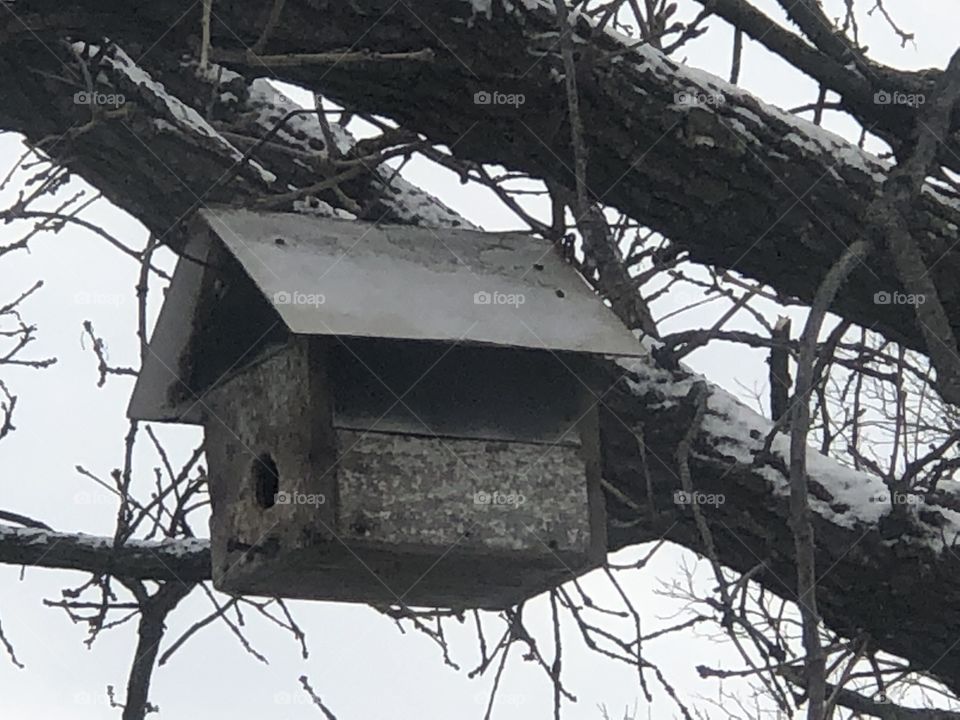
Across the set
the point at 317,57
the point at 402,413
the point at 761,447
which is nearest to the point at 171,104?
the point at 317,57

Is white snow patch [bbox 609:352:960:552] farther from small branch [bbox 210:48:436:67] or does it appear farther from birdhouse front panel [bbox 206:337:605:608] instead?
small branch [bbox 210:48:436:67]

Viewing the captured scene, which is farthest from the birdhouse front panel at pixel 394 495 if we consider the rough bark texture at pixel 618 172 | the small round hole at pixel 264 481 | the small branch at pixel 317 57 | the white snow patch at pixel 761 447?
the small branch at pixel 317 57

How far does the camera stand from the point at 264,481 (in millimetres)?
2197

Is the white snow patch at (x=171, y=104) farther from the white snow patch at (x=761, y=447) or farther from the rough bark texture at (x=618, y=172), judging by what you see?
the white snow patch at (x=761, y=447)

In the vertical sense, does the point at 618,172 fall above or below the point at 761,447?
above

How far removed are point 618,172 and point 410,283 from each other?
37 cm

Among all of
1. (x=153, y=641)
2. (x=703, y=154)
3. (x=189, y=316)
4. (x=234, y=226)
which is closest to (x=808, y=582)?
(x=703, y=154)

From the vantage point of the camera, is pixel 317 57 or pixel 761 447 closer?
pixel 317 57

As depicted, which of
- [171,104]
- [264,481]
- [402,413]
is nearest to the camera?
[402,413]

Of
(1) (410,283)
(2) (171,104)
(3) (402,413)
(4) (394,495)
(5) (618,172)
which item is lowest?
(4) (394,495)

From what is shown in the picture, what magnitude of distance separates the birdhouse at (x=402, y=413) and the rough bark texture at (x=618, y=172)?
178 mm

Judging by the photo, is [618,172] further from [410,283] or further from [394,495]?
[394,495]

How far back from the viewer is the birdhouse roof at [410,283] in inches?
79.7

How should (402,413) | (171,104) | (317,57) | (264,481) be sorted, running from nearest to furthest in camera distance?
(317,57) → (402,413) → (264,481) → (171,104)
